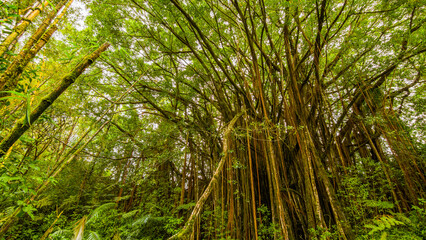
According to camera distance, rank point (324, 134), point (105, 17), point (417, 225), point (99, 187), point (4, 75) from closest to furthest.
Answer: point (4, 75) < point (417, 225) < point (105, 17) < point (324, 134) < point (99, 187)

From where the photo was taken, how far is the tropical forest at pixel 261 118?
76.0 inches

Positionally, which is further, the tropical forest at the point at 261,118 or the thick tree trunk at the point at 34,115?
the tropical forest at the point at 261,118

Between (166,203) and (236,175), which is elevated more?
(236,175)

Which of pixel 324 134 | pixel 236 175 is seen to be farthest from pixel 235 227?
pixel 324 134

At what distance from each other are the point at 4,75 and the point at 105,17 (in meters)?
2.13

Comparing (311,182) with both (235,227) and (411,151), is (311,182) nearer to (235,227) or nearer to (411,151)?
(235,227)

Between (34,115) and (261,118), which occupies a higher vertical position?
(261,118)

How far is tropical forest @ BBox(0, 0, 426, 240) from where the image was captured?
1.93 m

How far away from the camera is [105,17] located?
239cm

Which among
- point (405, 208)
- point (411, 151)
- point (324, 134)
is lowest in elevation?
point (405, 208)

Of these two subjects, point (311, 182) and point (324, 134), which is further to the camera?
point (324, 134)

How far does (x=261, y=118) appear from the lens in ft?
9.23

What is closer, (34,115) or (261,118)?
(34,115)

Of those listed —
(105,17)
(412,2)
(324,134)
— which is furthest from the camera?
(324,134)
